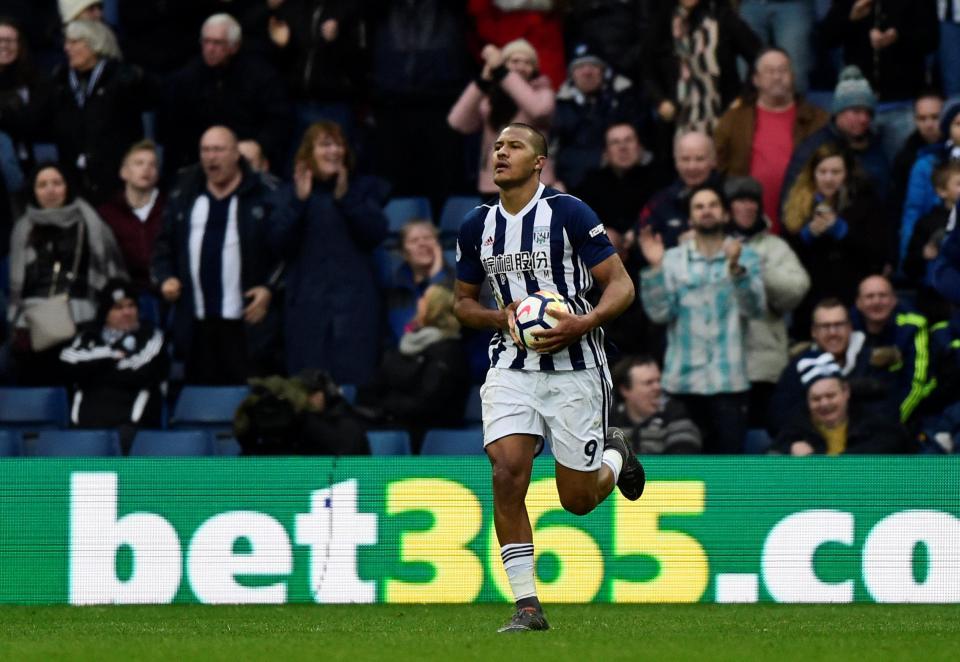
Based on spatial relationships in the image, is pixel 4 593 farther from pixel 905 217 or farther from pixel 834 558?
pixel 905 217

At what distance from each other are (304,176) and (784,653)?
687cm

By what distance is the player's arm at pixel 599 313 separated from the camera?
825 centimetres

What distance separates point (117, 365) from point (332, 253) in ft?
5.60

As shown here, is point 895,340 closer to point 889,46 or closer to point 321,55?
point 889,46

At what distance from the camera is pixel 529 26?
14.5 meters

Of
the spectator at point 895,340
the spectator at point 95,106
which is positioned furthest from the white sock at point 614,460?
the spectator at point 95,106

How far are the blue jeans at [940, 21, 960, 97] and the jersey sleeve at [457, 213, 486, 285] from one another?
679cm

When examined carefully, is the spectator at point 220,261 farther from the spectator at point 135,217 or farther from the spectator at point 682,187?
the spectator at point 682,187

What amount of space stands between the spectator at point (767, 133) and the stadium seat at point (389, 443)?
304 cm

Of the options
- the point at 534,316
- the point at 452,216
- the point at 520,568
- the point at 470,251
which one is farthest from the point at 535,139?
the point at 452,216

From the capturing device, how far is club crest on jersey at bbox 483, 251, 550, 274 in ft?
27.8

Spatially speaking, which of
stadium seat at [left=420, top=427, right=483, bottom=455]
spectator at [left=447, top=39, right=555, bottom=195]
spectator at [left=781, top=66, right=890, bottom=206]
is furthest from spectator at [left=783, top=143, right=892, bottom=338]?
stadium seat at [left=420, top=427, right=483, bottom=455]


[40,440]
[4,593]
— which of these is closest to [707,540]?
[4,593]

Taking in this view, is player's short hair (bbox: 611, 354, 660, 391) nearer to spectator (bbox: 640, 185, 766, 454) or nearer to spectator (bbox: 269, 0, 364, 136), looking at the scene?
spectator (bbox: 640, 185, 766, 454)
